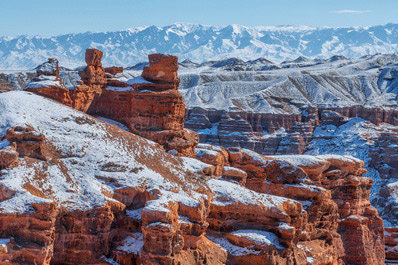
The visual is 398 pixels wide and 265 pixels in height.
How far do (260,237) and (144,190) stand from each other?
18.5 ft

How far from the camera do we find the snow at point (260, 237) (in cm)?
2961

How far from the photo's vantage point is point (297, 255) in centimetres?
3191

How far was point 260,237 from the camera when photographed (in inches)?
1173

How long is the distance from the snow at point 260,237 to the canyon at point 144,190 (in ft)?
0.19

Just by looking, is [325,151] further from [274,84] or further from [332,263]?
[332,263]

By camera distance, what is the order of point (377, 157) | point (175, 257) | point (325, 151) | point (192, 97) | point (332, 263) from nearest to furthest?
1. point (175, 257)
2. point (332, 263)
3. point (377, 157)
4. point (325, 151)
5. point (192, 97)

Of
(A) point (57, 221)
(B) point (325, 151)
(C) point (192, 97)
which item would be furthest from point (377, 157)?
(A) point (57, 221)

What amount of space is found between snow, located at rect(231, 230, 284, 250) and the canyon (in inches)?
2.3

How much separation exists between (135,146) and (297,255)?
933 centimetres

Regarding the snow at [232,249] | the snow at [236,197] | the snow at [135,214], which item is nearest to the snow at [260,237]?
the snow at [232,249]

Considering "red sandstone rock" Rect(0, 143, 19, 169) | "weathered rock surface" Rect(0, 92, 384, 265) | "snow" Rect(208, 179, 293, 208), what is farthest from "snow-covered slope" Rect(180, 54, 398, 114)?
"red sandstone rock" Rect(0, 143, 19, 169)

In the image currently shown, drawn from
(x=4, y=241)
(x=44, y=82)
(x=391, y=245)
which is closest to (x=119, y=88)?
(x=44, y=82)

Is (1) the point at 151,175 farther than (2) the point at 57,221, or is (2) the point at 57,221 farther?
(1) the point at 151,175

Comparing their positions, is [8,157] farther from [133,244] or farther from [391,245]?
[391,245]
